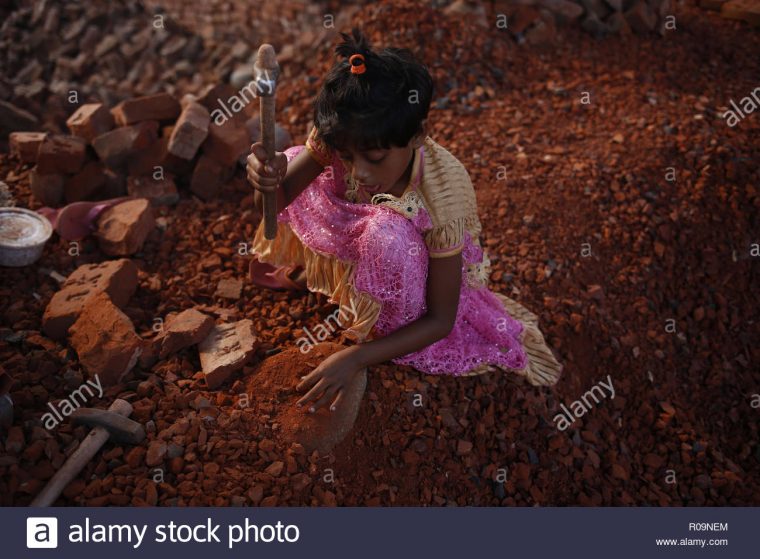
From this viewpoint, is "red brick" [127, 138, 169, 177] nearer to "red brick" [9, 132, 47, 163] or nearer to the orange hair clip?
"red brick" [9, 132, 47, 163]

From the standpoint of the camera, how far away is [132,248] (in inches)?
119

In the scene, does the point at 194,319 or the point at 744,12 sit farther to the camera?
the point at 744,12

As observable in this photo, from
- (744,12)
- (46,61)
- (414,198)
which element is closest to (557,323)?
(414,198)

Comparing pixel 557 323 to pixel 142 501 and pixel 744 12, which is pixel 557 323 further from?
pixel 744 12

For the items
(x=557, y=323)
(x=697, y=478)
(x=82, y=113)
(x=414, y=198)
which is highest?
(x=414, y=198)

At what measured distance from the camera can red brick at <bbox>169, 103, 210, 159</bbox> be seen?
323 cm

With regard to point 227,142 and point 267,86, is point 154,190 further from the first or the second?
point 267,86

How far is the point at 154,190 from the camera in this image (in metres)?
3.34

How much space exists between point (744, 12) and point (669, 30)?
0.59 metres

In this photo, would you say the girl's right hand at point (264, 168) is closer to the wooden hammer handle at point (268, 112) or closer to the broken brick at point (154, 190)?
the wooden hammer handle at point (268, 112)

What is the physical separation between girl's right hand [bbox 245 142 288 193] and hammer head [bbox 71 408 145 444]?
87 centimetres

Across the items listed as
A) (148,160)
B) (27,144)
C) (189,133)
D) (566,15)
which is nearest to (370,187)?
(189,133)

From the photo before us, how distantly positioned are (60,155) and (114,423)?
1559mm

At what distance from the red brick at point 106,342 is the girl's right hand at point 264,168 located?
76cm
